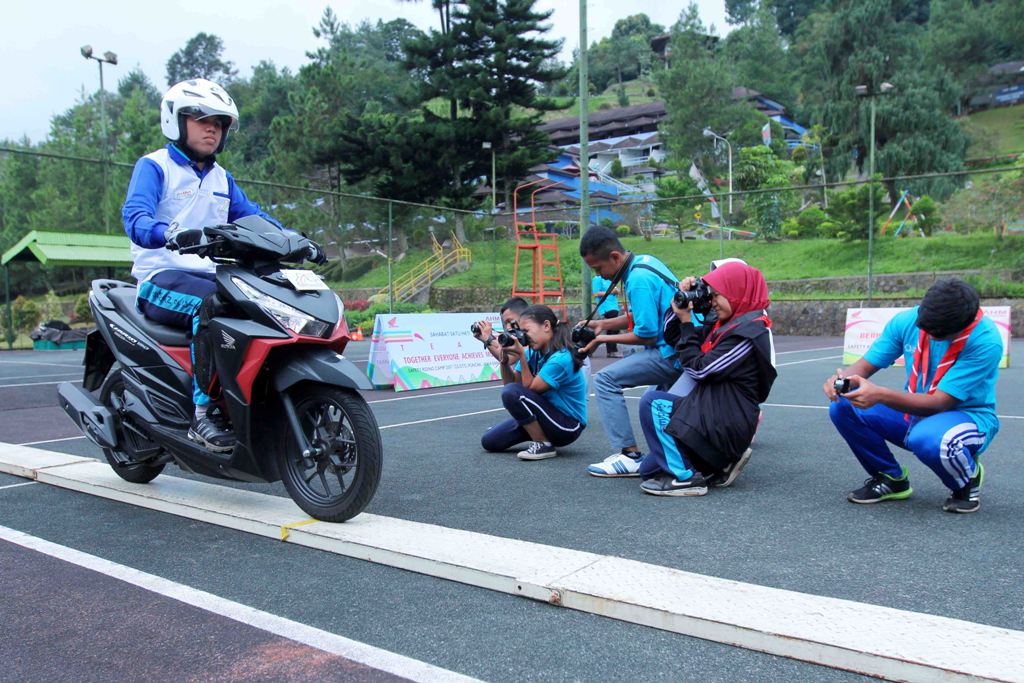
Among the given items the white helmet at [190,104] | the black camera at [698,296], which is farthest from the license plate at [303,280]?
the black camera at [698,296]

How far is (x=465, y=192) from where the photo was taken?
34938mm

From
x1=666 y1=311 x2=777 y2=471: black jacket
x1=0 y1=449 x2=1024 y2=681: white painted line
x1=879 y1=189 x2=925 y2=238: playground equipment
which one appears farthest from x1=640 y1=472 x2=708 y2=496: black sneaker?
x1=879 y1=189 x2=925 y2=238: playground equipment

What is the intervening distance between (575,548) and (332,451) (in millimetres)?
1131

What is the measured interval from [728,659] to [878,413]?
214cm

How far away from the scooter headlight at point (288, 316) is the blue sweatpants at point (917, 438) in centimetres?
248

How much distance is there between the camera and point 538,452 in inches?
222

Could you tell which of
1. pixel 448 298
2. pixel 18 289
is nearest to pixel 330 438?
pixel 448 298

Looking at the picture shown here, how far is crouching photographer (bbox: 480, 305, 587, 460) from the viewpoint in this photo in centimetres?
554

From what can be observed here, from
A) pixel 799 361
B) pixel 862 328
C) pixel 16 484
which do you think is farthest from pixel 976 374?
pixel 799 361

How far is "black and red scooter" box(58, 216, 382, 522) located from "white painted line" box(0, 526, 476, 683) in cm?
68

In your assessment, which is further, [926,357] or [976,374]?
[926,357]

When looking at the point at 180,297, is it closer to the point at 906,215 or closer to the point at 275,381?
the point at 275,381

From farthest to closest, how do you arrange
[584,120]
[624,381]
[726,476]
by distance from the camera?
[584,120] < [624,381] < [726,476]

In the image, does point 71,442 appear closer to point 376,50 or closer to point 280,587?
point 280,587
